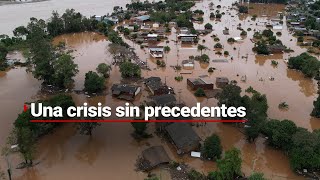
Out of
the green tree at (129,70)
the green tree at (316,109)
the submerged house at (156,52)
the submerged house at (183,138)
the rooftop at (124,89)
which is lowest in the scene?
the submerged house at (183,138)

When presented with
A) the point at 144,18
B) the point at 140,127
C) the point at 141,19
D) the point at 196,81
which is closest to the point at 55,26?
the point at 141,19

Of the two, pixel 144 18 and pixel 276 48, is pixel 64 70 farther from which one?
pixel 144 18

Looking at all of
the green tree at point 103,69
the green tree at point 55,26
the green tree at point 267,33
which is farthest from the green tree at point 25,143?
the green tree at point 267,33

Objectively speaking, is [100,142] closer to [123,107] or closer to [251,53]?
[123,107]

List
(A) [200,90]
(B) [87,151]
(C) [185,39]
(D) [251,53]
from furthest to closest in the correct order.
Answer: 1. (C) [185,39]
2. (D) [251,53]
3. (A) [200,90]
4. (B) [87,151]

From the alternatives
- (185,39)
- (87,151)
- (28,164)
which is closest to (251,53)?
(185,39)

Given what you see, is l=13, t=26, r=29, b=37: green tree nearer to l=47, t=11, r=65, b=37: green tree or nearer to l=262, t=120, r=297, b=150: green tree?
l=47, t=11, r=65, b=37: green tree

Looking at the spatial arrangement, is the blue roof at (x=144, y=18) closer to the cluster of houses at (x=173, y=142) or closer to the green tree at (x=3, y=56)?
the green tree at (x=3, y=56)
